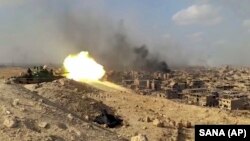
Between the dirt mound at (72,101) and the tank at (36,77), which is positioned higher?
the tank at (36,77)

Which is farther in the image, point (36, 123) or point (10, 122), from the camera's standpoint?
point (36, 123)

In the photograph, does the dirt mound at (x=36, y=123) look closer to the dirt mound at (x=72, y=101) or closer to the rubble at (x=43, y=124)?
the rubble at (x=43, y=124)

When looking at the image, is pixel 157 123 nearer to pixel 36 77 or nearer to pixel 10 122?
pixel 10 122

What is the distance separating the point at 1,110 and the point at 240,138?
881cm

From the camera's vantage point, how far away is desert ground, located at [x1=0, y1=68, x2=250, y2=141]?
1612 centimetres

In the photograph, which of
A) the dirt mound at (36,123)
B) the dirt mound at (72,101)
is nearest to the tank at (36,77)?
the dirt mound at (72,101)

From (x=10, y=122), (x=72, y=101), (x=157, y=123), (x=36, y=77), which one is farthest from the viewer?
(x=36, y=77)

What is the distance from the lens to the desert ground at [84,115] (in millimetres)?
16125

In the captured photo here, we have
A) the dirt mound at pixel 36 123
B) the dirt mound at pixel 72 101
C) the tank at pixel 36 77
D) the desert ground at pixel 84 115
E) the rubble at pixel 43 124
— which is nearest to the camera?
the dirt mound at pixel 36 123

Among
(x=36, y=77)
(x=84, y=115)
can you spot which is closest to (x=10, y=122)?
(x=84, y=115)

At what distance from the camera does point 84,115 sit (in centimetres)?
2500

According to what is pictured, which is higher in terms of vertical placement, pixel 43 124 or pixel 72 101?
pixel 43 124

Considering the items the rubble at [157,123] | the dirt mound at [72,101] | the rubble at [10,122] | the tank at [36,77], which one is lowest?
the rubble at [157,123]

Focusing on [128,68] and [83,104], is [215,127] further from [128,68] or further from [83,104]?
[128,68]
